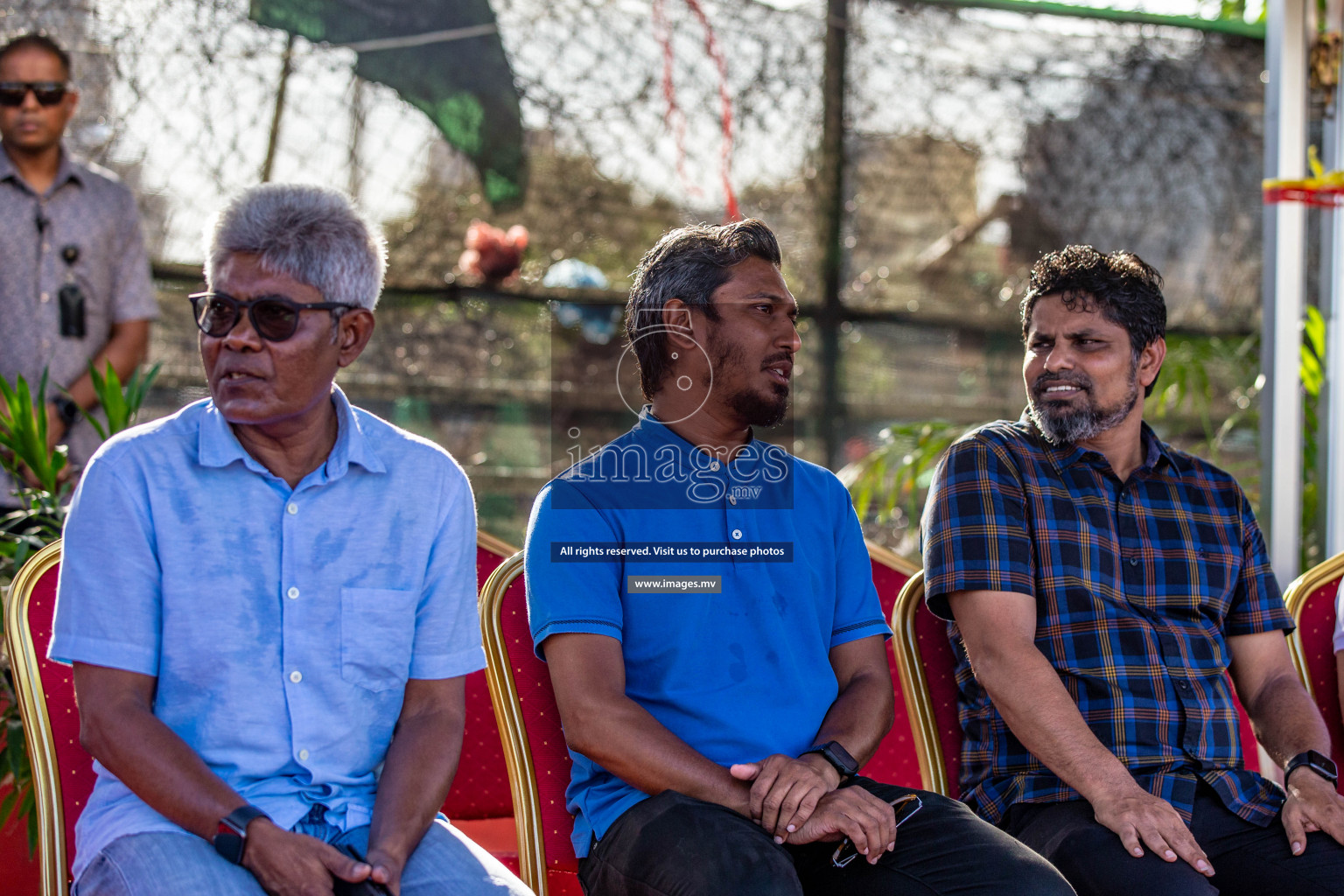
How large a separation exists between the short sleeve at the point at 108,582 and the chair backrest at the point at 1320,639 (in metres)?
2.22

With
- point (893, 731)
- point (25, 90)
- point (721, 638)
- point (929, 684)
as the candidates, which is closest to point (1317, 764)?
point (929, 684)

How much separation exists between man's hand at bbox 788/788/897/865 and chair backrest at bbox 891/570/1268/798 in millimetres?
491

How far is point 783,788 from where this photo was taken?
175cm

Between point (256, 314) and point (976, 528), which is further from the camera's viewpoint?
point (976, 528)

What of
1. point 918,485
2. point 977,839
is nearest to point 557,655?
point 977,839

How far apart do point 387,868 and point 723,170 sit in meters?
2.70

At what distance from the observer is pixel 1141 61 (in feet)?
13.3

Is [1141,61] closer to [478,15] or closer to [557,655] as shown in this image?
[478,15]

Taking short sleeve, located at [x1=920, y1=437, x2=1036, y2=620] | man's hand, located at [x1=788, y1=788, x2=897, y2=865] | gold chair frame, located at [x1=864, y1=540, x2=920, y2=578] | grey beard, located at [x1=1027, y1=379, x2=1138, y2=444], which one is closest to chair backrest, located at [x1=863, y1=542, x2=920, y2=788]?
gold chair frame, located at [x1=864, y1=540, x2=920, y2=578]

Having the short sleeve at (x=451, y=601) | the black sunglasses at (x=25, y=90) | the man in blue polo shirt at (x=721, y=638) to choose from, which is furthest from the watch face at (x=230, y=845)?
the black sunglasses at (x=25, y=90)

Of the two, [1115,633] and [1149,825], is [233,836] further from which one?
[1115,633]

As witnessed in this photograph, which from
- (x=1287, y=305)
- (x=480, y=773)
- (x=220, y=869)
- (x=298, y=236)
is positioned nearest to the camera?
(x=220, y=869)

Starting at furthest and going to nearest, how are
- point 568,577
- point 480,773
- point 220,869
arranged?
point 480,773
point 568,577
point 220,869

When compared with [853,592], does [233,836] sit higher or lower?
lower
